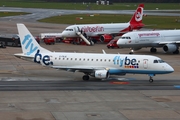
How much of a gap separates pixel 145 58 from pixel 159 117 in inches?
633

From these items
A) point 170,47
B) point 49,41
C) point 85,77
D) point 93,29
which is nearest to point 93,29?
point 93,29

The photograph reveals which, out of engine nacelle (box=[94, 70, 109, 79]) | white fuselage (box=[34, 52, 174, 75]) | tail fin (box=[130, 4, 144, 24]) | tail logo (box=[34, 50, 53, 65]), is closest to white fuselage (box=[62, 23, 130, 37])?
tail fin (box=[130, 4, 144, 24])

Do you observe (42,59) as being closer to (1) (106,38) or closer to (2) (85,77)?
(2) (85,77)

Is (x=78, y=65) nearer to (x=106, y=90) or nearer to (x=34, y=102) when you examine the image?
(x=106, y=90)

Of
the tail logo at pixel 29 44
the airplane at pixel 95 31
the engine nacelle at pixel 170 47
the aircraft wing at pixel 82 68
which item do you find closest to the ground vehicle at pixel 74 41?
the airplane at pixel 95 31

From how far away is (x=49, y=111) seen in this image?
38.3m

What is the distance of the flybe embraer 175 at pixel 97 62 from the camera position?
51906 mm

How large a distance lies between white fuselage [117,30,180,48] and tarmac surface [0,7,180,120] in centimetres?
1620

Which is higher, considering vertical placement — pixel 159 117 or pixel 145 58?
pixel 145 58

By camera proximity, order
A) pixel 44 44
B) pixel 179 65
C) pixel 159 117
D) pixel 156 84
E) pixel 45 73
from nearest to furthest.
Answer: pixel 159 117
pixel 156 84
pixel 45 73
pixel 179 65
pixel 44 44

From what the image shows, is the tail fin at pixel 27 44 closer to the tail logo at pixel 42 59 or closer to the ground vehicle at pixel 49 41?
the tail logo at pixel 42 59

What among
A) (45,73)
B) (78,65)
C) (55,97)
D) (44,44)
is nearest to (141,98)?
(55,97)

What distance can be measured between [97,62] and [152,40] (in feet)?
96.8

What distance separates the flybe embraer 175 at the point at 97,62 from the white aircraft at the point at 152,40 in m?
25.8
